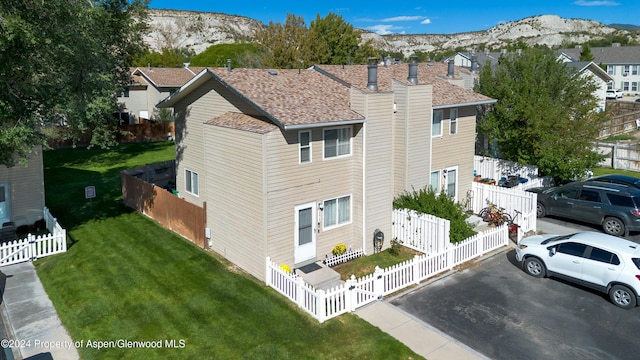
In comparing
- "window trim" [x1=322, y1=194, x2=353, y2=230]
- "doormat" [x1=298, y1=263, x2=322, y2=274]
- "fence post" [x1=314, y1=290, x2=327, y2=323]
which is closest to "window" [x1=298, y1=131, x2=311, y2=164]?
"window trim" [x1=322, y1=194, x2=353, y2=230]

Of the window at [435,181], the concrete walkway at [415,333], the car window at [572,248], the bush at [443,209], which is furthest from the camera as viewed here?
the window at [435,181]

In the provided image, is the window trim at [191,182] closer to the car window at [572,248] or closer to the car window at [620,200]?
the car window at [572,248]

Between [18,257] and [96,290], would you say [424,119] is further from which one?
[18,257]

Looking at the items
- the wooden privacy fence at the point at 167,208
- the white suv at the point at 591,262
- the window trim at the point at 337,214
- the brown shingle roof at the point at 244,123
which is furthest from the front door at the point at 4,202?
the white suv at the point at 591,262

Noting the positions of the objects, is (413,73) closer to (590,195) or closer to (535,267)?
(590,195)

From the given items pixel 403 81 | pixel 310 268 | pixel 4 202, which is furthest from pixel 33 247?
pixel 403 81

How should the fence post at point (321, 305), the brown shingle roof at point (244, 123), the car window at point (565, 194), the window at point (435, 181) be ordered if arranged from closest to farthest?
the fence post at point (321, 305) → the brown shingle roof at point (244, 123) → the car window at point (565, 194) → the window at point (435, 181)
